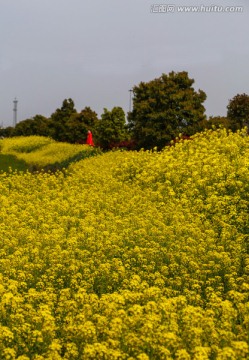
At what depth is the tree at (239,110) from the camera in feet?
147

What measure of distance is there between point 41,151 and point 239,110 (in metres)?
15.0

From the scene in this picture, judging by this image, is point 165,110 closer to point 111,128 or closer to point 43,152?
point 111,128

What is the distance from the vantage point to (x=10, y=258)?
10.9 m

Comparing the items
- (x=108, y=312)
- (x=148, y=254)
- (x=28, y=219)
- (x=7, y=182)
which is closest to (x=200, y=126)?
(x=7, y=182)

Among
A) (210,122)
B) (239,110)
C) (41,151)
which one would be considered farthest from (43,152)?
(239,110)

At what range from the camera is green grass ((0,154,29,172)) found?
34103 millimetres

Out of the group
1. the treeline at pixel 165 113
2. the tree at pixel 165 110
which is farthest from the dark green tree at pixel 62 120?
the tree at pixel 165 110

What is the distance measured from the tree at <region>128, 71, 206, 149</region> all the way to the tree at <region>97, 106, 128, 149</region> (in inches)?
200

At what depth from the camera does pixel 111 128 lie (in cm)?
4159

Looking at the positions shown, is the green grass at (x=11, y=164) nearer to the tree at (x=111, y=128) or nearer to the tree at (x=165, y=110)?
the tree at (x=111, y=128)

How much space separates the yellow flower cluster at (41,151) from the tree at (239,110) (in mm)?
11609

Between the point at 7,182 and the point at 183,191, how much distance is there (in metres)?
7.47

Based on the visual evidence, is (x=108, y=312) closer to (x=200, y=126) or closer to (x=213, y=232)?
(x=213, y=232)

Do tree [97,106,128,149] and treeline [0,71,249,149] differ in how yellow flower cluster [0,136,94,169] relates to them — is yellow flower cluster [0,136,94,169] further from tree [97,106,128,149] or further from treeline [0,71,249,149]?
treeline [0,71,249,149]
